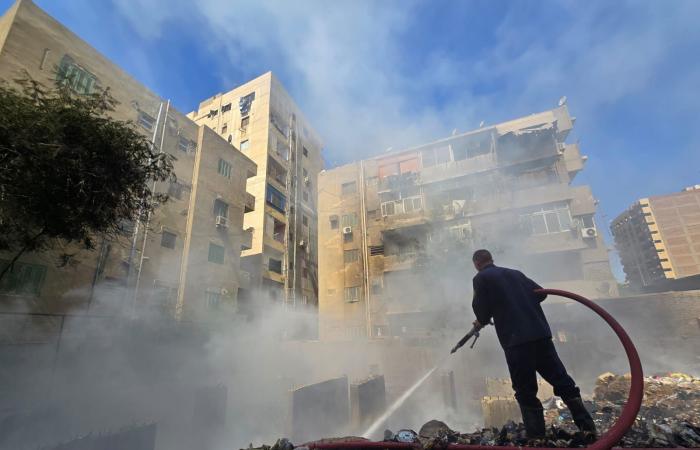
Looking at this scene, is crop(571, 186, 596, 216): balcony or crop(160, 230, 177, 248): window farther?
crop(571, 186, 596, 216): balcony

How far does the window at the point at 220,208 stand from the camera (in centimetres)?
2006

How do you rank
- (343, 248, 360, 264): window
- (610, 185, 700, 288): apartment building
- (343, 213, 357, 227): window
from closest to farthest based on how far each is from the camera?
1. (343, 248, 360, 264): window
2. (343, 213, 357, 227): window
3. (610, 185, 700, 288): apartment building

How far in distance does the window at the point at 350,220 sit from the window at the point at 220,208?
1010cm

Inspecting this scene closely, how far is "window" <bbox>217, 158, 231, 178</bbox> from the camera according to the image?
21078 millimetres

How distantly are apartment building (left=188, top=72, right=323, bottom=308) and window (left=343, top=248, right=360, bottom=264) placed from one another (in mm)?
5902

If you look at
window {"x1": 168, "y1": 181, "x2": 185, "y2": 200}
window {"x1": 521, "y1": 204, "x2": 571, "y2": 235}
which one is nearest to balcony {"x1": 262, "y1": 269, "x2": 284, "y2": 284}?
window {"x1": 168, "y1": 181, "x2": 185, "y2": 200}

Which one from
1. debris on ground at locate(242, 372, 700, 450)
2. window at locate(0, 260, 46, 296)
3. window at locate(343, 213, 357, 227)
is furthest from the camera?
window at locate(343, 213, 357, 227)

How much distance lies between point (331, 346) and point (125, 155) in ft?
45.0

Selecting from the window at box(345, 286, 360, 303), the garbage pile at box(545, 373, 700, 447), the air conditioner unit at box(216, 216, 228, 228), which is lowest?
the garbage pile at box(545, 373, 700, 447)

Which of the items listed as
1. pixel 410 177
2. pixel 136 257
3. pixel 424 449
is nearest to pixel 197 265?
pixel 136 257

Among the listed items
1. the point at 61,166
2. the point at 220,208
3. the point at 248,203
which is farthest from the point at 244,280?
the point at 61,166

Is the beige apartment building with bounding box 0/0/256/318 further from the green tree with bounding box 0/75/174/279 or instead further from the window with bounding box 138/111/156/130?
the green tree with bounding box 0/75/174/279

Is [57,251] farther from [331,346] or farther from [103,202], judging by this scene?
[331,346]

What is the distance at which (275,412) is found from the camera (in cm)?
1148
